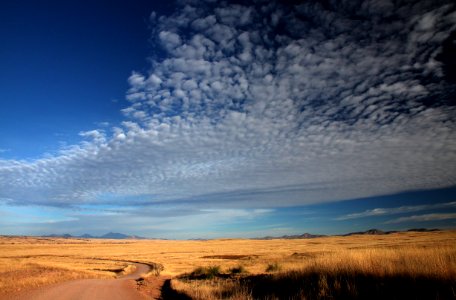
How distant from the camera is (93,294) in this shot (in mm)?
18422

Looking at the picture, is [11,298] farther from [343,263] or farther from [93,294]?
[343,263]

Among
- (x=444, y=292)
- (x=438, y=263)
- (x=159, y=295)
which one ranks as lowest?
(x=159, y=295)

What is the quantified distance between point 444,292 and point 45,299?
54.7 feet

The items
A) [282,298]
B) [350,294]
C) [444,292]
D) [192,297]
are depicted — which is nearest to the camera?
[444,292]

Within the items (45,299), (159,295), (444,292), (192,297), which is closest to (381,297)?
(444,292)

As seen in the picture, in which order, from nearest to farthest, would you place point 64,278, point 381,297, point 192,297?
1. point 381,297
2. point 192,297
3. point 64,278

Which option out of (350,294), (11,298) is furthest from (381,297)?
(11,298)

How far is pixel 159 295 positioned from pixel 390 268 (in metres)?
13.2

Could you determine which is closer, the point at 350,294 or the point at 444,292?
the point at 444,292

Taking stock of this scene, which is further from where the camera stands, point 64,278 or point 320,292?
point 64,278

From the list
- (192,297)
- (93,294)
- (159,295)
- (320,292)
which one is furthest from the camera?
(159,295)

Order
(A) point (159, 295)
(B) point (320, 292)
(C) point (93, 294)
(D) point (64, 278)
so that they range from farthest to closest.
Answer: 1. (D) point (64, 278)
2. (A) point (159, 295)
3. (C) point (93, 294)
4. (B) point (320, 292)

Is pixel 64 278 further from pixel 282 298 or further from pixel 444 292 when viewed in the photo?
pixel 444 292

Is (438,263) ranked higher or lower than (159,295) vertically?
higher
